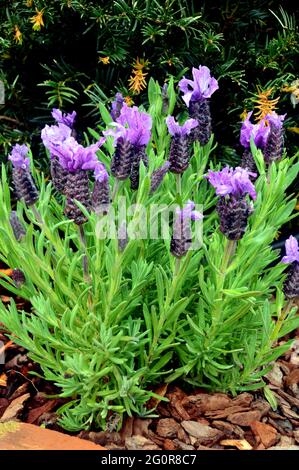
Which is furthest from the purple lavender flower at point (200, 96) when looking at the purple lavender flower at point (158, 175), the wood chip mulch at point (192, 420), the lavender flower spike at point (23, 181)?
the wood chip mulch at point (192, 420)

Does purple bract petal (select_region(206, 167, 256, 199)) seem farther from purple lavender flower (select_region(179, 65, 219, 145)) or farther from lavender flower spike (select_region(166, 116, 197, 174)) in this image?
purple lavender flower (select_region(179, 65, 219, 145))

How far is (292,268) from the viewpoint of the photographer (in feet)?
6.42

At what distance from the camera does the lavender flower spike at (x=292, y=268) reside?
191 cm

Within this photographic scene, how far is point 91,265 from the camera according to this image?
1902 millimetres

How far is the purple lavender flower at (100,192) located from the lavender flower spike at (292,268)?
0.52 meters

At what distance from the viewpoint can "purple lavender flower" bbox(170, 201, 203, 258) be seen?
1.68 m

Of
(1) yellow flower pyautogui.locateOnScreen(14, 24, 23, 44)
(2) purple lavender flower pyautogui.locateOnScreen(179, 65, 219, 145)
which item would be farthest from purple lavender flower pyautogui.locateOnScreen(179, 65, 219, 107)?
(1) yellow flower pyautogui.locateOnScreen(14, 24, 23, 44)

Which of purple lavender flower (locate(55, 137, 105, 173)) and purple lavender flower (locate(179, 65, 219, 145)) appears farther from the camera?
purple lavender flower (locate(179, 65, 219, 145))

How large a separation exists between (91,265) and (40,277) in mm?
144

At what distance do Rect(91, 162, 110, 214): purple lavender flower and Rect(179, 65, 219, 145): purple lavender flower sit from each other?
1.42 ft

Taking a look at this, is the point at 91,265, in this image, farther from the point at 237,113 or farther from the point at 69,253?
the point at 237,113

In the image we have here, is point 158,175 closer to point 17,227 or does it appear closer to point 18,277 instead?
point 17,227

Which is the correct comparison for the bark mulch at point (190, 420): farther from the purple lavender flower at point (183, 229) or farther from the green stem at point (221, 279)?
the purple lavender flower at point (183, 229)
